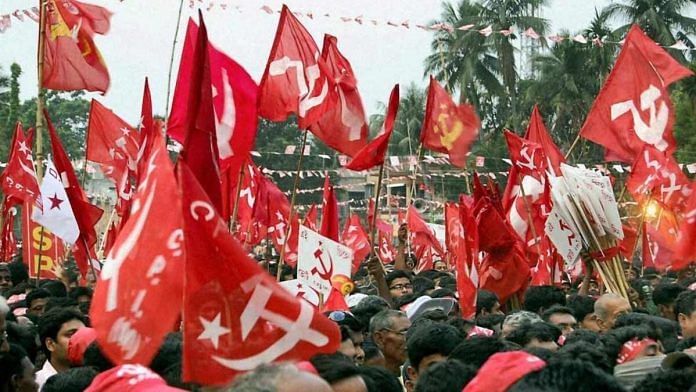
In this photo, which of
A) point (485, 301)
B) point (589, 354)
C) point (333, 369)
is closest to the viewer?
point (333, 369)

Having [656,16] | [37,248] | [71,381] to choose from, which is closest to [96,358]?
[71,381]

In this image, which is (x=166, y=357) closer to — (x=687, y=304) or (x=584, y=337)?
(x=584, y=337)

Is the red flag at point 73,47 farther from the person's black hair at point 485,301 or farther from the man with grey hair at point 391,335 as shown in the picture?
the man with grey hair at point 391,335

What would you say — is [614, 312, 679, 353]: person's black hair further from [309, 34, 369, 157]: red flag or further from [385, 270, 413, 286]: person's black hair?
[309, 34, 369, 157]: red flag

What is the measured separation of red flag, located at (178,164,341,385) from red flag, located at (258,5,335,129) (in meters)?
4.88

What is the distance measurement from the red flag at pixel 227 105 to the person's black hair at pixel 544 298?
241 cm

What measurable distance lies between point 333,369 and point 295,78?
5.59 metres

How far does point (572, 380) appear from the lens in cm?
275

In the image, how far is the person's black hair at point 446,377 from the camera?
393cm

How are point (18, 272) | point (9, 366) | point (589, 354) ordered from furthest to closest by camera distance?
point (18, 272) → point (9, 366) → point (589, 354)

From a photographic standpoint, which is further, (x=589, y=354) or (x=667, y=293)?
(x=667, y=293)

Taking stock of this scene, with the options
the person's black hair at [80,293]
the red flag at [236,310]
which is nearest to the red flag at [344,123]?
the person's black hair at [80,293]

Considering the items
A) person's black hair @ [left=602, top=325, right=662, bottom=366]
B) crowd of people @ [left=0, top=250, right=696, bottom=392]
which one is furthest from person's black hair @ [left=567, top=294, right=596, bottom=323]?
person's black hair @ [left=602, top=325, right=662, bottom=366]

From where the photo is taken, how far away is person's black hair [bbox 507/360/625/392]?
275 centimetres
